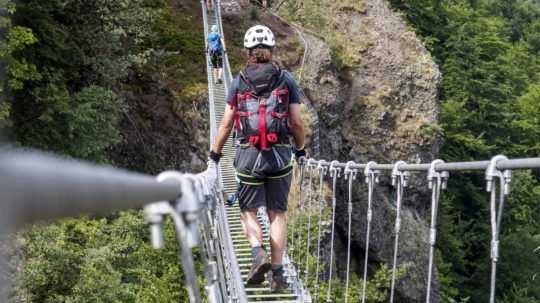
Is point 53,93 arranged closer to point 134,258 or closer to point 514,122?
point 134,258

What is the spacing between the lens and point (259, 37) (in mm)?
3557

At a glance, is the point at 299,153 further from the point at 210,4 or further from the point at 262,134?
the point at 210,4

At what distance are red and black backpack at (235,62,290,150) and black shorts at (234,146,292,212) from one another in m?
0.08

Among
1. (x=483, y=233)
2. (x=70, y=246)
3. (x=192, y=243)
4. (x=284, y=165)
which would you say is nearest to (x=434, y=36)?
(x=483, y=233)

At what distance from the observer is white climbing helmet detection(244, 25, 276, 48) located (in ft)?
11.6

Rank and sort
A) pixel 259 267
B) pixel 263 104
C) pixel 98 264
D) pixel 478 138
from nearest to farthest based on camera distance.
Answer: pixel 263 104 → pixel 259 267 → pixel 98 264 → pixel 478 138

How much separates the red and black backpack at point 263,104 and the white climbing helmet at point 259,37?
0.34ft

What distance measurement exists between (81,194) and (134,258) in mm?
9008

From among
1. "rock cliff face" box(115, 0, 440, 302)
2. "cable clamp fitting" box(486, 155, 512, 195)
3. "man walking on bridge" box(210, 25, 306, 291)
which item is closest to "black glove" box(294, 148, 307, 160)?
"man walking on bridge" box(210, 25, 306, 291)

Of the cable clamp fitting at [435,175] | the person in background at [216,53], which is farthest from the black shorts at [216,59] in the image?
the cable clamp fitting at [435,175]

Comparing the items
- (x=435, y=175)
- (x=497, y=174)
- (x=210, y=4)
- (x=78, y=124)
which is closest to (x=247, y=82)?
(x=435, y=175)

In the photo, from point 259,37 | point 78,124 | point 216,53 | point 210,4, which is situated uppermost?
point 210,4

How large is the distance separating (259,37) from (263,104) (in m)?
0.33

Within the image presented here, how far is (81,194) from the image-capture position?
0.49 m
